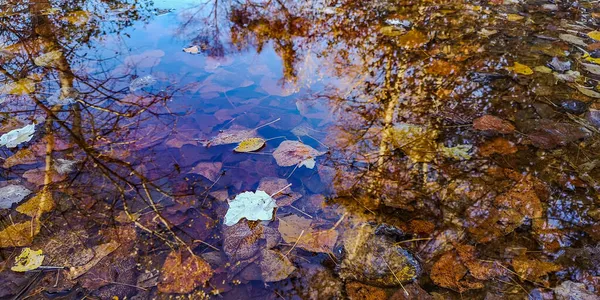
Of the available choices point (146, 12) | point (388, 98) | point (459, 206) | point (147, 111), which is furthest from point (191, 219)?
point (146, 12)

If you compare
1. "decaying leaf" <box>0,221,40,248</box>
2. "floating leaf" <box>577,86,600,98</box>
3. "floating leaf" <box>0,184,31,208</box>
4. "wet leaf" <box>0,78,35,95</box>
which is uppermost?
"wet leaf" <box>0,78,35,95</box>

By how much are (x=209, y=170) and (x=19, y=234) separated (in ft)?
2.70

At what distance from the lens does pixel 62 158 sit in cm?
178

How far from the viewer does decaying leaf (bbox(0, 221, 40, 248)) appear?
1.36m

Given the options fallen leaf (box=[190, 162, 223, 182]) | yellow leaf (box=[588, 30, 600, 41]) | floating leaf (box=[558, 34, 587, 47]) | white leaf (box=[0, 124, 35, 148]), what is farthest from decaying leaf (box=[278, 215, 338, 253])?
yellow leaf (box=[588, 30, 600, 41])

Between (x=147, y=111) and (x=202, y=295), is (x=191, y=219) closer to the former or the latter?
(x=202, y=295)

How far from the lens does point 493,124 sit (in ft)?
6.57

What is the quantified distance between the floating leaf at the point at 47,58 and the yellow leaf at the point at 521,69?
371 cm

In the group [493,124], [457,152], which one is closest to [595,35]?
[493,124]

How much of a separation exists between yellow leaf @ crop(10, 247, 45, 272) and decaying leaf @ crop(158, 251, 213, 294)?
1.60 feet

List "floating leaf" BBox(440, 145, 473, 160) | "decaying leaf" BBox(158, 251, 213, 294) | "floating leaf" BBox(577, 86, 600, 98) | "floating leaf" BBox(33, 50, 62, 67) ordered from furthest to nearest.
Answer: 1. "floating leaf" BBox(33, 50, 62, 67)
2. "floating leaf" BBox(577, 86, 600, 98)
3. "floating leaf" BBox(440, 145, 473, 160)
4. "decaying leaf" BBox(158, 251, 213, 294)

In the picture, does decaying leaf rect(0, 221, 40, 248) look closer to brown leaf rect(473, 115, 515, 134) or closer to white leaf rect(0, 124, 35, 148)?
white leaf rect(0, 124, 35, 148)

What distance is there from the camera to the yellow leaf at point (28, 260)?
1269mm

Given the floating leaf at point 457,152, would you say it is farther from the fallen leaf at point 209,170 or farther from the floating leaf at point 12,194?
the floating leaf at point 12,194
